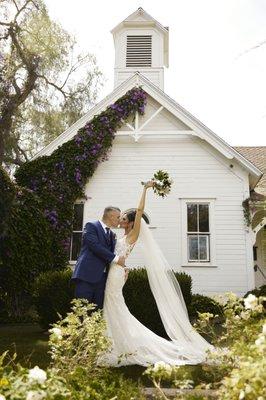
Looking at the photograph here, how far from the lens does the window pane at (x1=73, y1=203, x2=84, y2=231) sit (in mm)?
14289

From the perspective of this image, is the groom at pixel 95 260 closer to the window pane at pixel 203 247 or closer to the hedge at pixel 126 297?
the hedge at pixel 126 297

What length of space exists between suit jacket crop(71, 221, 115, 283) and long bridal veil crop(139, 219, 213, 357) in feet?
3.90

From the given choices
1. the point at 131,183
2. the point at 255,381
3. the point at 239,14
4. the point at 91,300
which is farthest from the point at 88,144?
the point at 255,381

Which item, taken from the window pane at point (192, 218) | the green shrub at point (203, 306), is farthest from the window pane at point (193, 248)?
the green shrub at point (203, 306)

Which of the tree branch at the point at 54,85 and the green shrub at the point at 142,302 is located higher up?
the tree branch at the point at 54,85

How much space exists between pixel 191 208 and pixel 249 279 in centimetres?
304

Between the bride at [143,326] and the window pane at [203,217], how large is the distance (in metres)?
7.24

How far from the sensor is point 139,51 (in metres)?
17.9

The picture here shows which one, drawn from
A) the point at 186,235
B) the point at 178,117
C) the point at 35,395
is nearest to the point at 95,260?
the point at 35,395

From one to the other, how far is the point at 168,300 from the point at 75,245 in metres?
7.68

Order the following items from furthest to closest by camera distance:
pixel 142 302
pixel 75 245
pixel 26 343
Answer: pixel 75 245, pixel 142 302, pixel 26 343

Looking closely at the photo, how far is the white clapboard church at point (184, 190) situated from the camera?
13625mm

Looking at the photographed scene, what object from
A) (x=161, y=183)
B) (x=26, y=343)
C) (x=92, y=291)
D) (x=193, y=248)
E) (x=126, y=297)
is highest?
(x=161, y=183)

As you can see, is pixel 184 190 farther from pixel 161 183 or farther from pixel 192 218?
pixel 161 183
